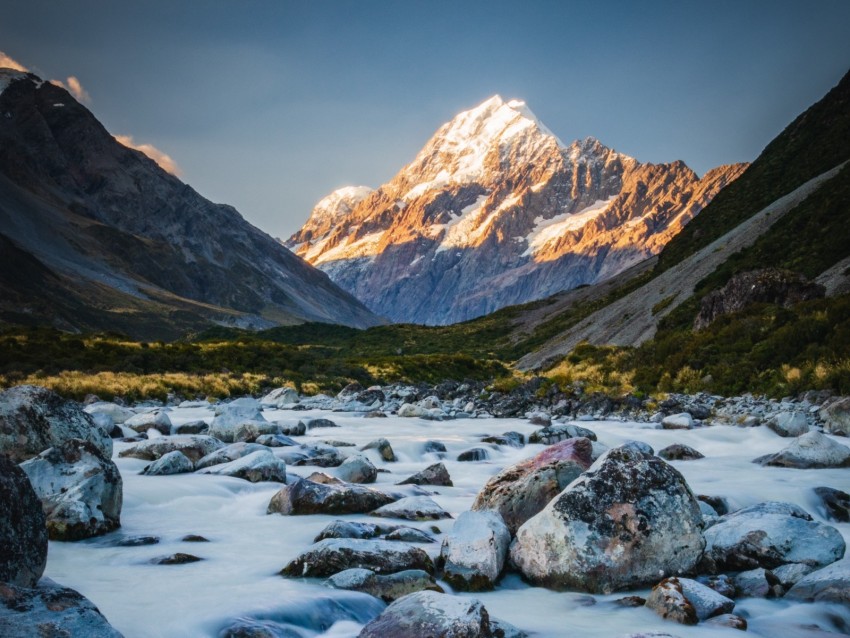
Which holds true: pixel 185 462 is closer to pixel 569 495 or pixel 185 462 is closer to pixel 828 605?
pixel 569 495

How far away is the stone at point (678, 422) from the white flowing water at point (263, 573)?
3.78 m

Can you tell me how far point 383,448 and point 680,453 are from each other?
7.33m

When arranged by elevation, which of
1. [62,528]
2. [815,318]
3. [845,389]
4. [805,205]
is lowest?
[62,528]

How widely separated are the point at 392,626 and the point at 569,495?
10.2ft

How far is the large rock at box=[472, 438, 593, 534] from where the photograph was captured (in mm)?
8594

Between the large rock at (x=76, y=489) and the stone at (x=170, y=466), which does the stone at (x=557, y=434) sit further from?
the large rock at (x=76, y=489)

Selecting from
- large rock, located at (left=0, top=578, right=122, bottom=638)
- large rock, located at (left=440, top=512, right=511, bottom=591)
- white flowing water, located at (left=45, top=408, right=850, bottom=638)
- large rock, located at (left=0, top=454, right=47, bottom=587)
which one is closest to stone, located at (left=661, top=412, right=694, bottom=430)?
white flowing water, located at (left=45, top=408, right=850, bottom=638)

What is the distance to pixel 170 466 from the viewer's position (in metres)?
12.6

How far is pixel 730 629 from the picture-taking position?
5941 mm

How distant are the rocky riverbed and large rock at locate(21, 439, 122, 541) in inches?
1.3

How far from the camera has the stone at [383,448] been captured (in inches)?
631

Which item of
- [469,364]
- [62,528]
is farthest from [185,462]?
[469,364]

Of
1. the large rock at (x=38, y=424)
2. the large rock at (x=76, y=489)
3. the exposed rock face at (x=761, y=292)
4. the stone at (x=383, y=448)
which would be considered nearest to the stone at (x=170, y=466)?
the large rock at (x=38, y=424)

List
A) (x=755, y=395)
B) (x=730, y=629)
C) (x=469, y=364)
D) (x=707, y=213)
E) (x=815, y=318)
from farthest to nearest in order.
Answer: (x=707, y=213) → (x=469, y=364) → (x=815, y=318) → (x=755, y=395) → (x=730, y=629)
